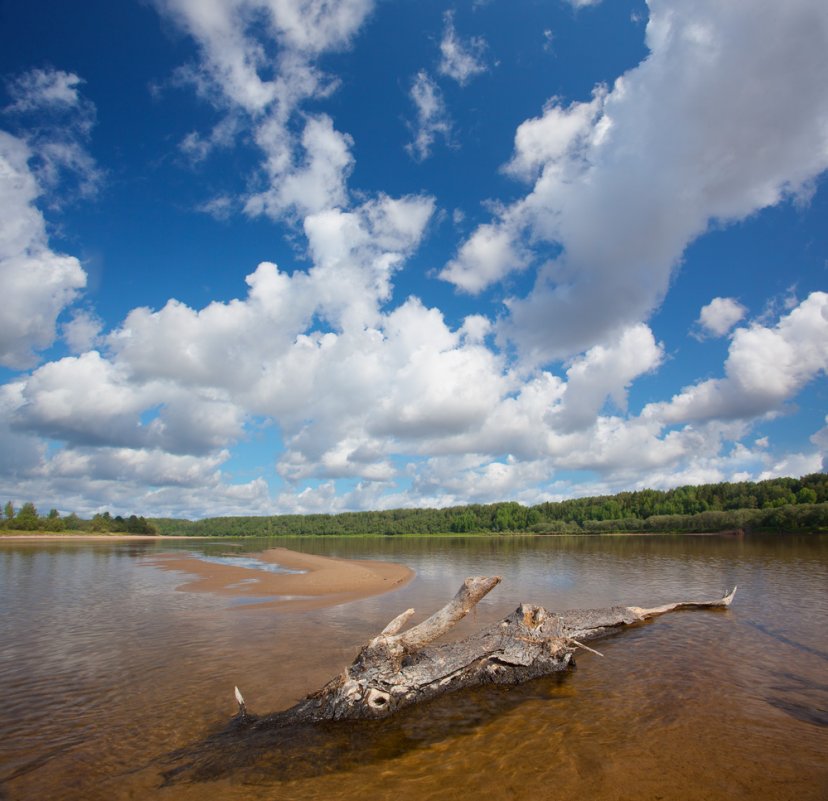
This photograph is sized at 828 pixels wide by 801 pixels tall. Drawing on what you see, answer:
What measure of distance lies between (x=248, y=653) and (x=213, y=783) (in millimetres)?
7822

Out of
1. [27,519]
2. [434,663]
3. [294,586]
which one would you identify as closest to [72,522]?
[27,519]

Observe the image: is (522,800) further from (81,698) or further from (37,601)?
(37,601)

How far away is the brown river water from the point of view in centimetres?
719

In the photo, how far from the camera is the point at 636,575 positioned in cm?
3375

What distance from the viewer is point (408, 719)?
9398 millimetres

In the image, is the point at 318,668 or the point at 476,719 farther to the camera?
the point at 318,668

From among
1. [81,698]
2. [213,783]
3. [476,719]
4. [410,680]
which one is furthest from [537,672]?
[81,698]

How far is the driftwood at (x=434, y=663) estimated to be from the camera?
30.1 feet

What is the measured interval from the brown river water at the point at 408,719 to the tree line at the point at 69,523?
141m

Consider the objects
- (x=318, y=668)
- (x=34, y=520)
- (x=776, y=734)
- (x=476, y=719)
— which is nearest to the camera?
(x=776, y=734)

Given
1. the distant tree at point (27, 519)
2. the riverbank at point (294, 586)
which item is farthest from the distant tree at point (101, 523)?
the riverbank at point (294, 586)

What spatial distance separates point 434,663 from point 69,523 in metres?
189

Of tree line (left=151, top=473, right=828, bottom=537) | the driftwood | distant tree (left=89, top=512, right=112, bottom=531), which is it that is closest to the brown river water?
the driftwood

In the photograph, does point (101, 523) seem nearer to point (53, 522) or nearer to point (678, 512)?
point (53, 522)
